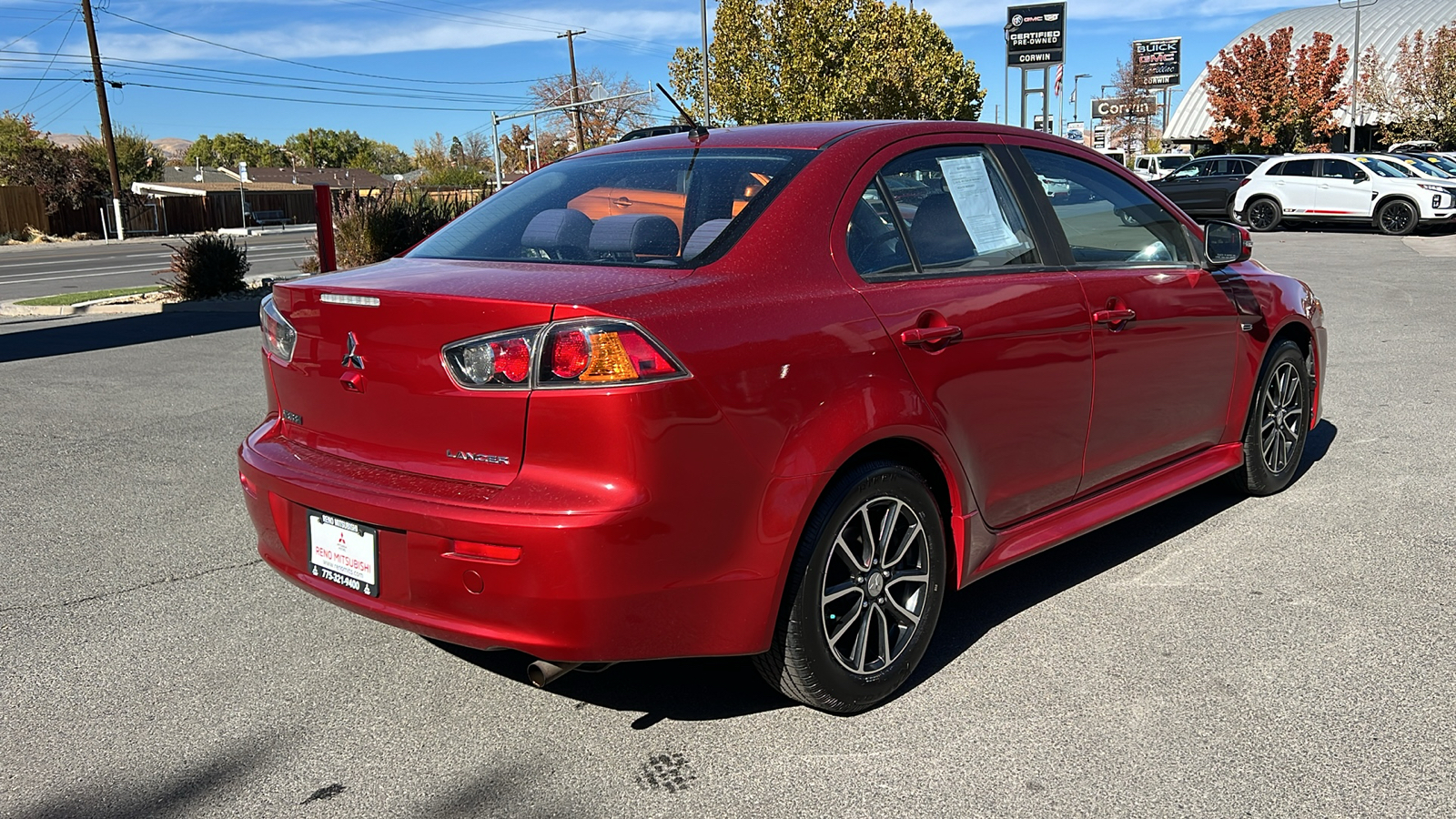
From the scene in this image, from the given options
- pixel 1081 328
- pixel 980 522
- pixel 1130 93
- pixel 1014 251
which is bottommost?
pixel 980 522

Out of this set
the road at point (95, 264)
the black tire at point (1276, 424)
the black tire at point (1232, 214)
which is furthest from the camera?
the black tire at point (1232, 214)

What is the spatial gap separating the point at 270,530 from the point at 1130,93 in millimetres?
90215

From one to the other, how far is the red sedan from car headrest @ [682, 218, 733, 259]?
0.02 meters

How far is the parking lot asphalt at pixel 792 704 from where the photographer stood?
283 cm

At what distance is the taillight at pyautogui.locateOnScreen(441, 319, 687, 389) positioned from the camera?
2627 millimetres

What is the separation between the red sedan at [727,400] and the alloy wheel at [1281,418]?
43.9 inches

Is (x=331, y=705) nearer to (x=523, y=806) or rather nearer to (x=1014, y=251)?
(x=523, y=806)

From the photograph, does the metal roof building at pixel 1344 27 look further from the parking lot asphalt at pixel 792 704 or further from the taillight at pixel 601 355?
the taillight at pixel 601 355

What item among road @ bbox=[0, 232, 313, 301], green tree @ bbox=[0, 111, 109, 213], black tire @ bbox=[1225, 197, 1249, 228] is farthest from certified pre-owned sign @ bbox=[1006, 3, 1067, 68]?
green tree @ bbox=[0, 111, 109, 213]

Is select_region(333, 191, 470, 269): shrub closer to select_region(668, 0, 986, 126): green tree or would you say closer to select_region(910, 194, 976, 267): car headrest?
select_region(910, 194, 976, 267): car headrest

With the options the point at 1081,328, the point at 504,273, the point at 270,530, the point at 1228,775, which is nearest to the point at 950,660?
the point at 1228,775

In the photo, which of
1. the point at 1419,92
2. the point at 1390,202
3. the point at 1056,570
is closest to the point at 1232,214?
the point at 1390,202

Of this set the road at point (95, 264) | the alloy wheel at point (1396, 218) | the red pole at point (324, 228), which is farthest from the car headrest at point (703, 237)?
the alloy wheel at point (1396, 218)

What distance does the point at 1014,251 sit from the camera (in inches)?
147
